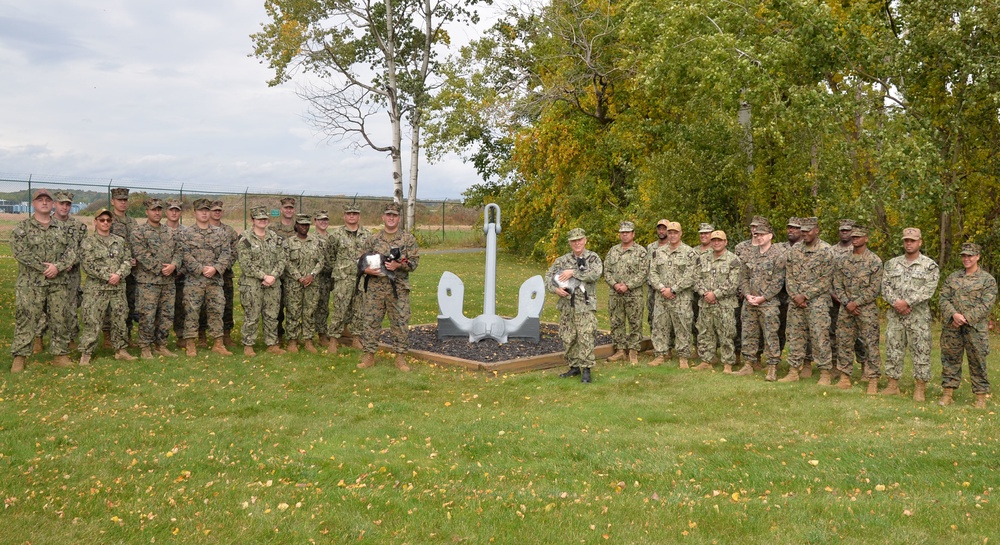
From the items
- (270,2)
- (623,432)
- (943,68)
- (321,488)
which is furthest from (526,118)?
(321,488)

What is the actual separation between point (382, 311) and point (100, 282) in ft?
11.9

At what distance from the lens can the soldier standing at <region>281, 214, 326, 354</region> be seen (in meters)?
11.8

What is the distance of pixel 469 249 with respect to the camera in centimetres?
3762

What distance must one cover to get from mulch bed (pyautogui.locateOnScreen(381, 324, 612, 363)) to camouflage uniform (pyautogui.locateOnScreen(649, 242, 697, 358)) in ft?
4.66

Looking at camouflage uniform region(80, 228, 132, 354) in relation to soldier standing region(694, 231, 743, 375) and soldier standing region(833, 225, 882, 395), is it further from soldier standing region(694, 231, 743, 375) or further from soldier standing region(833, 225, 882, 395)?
soldier standing region(833, 225, 882, 395)

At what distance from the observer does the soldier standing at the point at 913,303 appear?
9461mm

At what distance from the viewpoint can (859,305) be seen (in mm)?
9992

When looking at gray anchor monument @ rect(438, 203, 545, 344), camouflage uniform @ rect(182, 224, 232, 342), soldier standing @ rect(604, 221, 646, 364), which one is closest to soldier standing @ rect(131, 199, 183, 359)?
camouflage uniform @ rect(182, 224, 232, 342)

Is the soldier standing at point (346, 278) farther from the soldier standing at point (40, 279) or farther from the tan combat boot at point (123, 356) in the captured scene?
the soldier standing at point (40, 279)

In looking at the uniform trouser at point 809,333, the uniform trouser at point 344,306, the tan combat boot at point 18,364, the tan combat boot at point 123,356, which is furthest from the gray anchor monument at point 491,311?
the tan combat boot at point 18,364

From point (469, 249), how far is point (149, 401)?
28.9 meters

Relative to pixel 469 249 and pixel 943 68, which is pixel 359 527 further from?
pixel 469 249

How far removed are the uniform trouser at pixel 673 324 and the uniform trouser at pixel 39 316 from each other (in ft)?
26.1

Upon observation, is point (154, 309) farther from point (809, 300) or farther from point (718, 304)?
point (809, 300)
